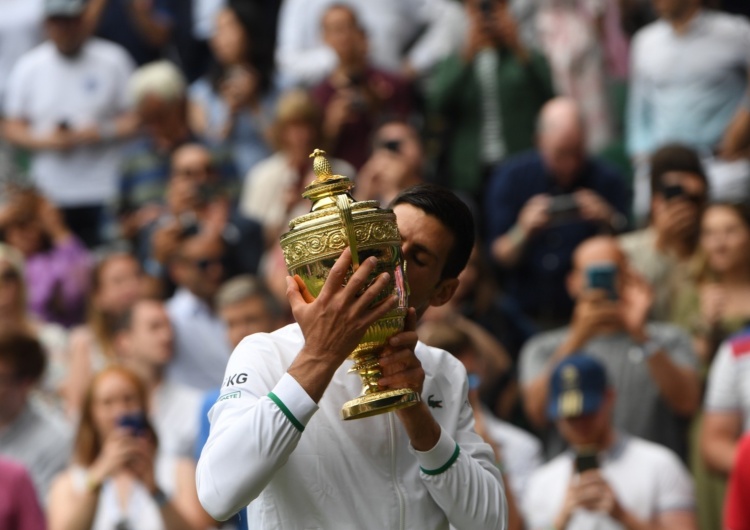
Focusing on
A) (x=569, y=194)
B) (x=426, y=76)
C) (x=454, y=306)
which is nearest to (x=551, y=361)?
(x=454, y=306)

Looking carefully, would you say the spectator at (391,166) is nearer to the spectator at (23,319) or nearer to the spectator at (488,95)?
the spectator at (488,95)

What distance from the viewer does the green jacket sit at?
12141mm

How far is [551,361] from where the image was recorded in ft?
30.2

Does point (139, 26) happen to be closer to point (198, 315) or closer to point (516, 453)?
point (198, 315)

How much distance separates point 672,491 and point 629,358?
1201 millimetres

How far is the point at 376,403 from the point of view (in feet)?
13.9

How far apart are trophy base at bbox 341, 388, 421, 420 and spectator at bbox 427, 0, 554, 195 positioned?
7945 millimetres

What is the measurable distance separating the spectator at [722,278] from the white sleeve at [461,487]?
15.4 feet

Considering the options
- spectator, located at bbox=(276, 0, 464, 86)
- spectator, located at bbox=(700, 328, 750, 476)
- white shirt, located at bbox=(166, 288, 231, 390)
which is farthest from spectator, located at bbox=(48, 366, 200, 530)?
spectator, located at bbox=(276, 0, 464, 86)

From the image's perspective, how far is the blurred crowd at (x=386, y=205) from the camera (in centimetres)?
826

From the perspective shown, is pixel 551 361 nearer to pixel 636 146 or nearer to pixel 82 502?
pixel 82 502

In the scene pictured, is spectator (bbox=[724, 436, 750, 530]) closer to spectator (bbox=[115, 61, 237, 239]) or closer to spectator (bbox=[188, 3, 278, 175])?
spectator (bbox=[115, 61, 237, 239])

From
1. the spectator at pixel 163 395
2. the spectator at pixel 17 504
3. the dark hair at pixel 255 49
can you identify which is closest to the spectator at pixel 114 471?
the spectator at pixel 163 395

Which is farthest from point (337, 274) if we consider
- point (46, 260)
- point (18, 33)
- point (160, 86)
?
point (18, 33)
